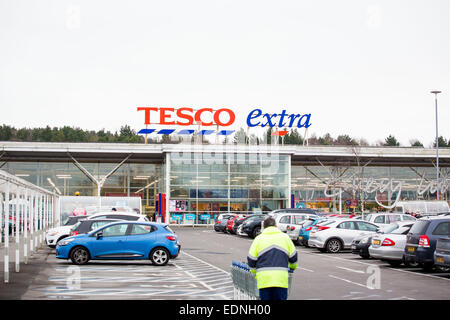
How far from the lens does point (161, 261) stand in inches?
786

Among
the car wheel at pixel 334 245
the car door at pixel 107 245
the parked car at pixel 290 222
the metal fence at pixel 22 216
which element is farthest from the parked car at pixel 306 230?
the metal fence at pixel 22 216

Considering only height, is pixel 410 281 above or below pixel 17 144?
below

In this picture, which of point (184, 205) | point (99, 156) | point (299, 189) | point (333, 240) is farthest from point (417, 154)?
point (333, 240)

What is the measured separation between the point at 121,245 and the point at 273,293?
39.0 ft

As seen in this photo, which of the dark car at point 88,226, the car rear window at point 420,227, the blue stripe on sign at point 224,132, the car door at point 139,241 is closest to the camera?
the car rear window at point 420,227

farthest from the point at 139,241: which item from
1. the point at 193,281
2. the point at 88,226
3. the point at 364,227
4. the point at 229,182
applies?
the point at 229,182

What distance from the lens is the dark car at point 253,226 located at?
122ft

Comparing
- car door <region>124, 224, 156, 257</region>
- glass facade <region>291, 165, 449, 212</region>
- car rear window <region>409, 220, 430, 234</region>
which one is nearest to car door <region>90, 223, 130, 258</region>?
car door <region>124, 224, 156, 257</region>

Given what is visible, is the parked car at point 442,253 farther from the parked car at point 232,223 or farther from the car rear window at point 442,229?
the parked car at point 232,223

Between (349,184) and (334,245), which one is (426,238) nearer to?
(334,245)

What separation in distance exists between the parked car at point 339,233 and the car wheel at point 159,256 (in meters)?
8.93

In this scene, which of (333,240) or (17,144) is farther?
(17,144)

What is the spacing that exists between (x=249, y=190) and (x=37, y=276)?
42.7 meters

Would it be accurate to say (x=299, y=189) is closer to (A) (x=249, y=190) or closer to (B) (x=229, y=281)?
(A) (x=249, y=190)
